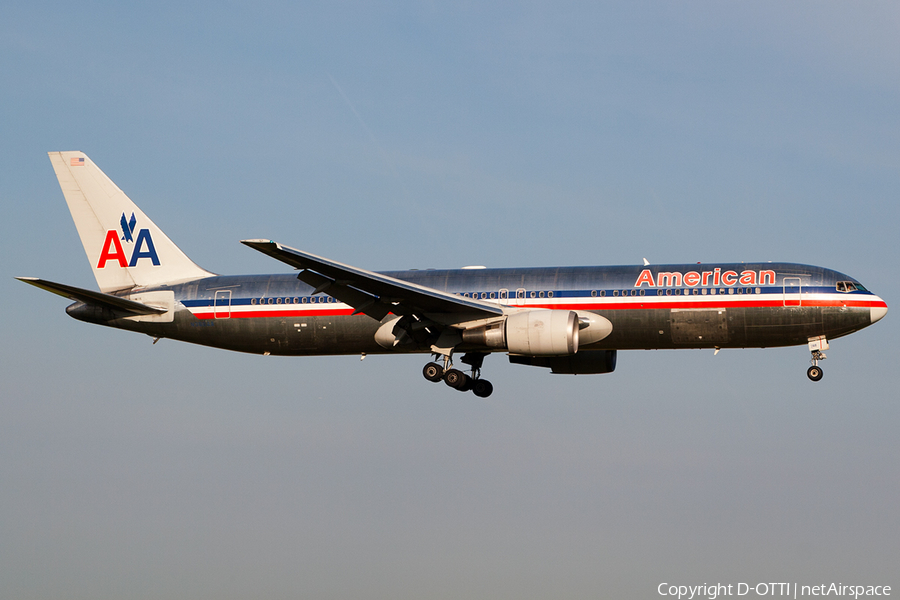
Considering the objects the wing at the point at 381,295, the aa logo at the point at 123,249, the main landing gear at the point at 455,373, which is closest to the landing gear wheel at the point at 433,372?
the main landing gear at the point at 455,373

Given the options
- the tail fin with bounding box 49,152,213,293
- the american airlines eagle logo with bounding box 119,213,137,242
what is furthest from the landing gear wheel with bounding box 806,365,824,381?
the american airlines eagle logo with bounding box 119,213,137,242

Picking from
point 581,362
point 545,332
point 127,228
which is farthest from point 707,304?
point 127,228

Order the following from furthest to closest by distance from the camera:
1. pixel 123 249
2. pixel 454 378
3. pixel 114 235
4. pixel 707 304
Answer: pixel 114 235
pixel 123 249
pixel 454 378
pixel 707 304

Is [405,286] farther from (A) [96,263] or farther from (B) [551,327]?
(A) [96,263]

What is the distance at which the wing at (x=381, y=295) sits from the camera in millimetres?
35875

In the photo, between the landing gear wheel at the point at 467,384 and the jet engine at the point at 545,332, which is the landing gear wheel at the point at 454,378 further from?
the jet engine at the point at 545,332

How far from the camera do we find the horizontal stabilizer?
39906 millimetres

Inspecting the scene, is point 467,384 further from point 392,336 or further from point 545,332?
point 545,332

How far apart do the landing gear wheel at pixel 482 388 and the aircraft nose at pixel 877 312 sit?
15595mm

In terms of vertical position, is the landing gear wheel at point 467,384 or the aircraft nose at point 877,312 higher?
the aircraft nose at point 877,312

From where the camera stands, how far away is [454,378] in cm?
4116

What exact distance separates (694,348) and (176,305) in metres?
21.5

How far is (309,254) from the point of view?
113ft

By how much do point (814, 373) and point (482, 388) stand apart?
44.6 feet
